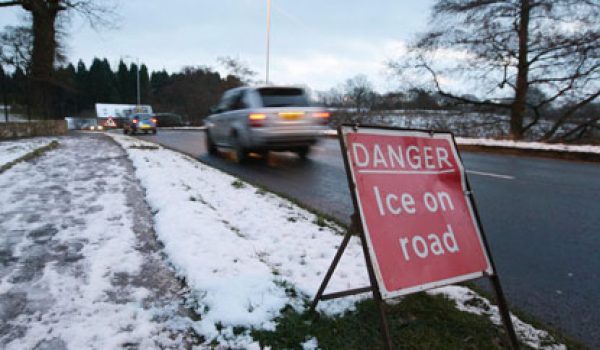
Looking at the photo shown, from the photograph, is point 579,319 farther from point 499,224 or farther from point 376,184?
point 499,224

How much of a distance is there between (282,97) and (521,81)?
12885 mm

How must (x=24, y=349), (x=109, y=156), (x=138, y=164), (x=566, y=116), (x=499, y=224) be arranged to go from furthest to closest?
(x=566, y=116) → (x=109, y=156) → (x=138, y=164) → (x=499, y=224) → (x=24, y=349)

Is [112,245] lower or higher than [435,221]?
lower

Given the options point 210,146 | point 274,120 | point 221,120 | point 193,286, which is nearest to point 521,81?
point 274,120

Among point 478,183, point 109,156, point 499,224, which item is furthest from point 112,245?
point 109,156

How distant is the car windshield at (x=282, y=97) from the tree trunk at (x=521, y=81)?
11.8 metres

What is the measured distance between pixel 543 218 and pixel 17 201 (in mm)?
6738

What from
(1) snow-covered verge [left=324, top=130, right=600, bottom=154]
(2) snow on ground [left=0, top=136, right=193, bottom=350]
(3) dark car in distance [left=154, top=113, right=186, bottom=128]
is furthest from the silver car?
(3) dark car in distance [left=154, top=113, right=186, bottom=128]

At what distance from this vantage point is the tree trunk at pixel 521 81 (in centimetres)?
1591

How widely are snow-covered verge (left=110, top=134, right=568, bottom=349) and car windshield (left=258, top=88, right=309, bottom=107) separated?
395 centimetres

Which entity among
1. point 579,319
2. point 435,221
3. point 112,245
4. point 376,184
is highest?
point 376,184

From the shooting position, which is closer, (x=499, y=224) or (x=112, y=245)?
(x=112, y=245)

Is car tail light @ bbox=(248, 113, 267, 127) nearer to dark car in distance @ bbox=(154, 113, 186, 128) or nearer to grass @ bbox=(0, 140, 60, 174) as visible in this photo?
grass @ bbox=(0, 140, 60, 174)

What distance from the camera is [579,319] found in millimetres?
2600
